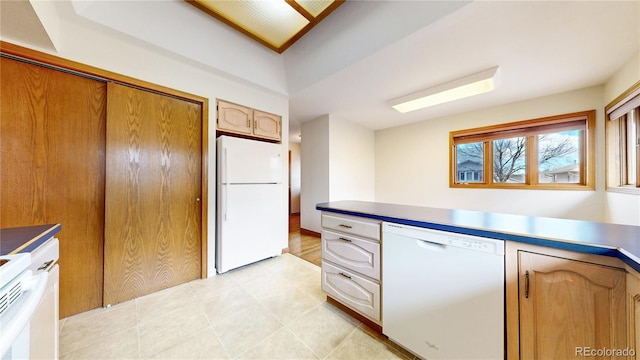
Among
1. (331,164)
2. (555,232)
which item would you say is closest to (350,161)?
(331,164)

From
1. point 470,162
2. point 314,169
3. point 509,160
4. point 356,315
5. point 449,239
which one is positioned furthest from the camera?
point 314,169

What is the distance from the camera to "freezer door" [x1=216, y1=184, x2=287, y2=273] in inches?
91.5

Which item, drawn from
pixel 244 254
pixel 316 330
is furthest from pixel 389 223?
pixel 244 254

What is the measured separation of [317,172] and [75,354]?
321 cm

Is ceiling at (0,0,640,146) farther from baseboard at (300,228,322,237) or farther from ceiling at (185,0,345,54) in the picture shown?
baseboard at (300,228,322,237)

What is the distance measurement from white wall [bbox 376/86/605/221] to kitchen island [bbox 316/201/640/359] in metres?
2.39

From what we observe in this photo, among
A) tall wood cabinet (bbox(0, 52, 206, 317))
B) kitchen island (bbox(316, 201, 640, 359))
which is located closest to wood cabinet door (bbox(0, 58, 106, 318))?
Result: tall wood cabinet (bbox(0, 52, 206, 317))

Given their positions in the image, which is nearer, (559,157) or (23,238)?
(23,238)

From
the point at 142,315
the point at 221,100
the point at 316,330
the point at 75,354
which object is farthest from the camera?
the point at 221,100

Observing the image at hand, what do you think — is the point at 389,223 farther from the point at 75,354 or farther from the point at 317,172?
the point at 317,172

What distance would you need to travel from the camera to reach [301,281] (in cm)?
223

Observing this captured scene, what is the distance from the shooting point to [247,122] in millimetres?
2650

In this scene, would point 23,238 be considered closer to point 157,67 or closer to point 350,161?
point 157,67

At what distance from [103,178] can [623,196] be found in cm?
509
